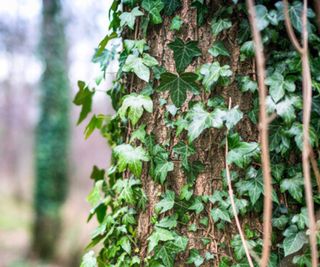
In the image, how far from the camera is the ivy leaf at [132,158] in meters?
1.15

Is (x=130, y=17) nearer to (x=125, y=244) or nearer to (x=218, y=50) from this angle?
(x=218, y=50)

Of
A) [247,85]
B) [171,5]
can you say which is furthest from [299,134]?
[171,5]

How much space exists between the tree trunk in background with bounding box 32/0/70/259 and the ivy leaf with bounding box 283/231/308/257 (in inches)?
209

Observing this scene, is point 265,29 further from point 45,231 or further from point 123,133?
point 45,231

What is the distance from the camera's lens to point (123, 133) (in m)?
1.32

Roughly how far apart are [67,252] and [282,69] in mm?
5662

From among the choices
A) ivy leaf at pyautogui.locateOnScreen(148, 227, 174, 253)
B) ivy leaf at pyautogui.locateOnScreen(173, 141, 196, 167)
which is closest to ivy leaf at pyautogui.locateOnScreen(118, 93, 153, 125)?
ivy leaf at pyautogui.locateOnScreen(173, 141, 196, 167)

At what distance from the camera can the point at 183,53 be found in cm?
113

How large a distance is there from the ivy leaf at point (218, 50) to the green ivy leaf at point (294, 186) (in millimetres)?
409

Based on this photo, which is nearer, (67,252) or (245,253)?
(245,253)

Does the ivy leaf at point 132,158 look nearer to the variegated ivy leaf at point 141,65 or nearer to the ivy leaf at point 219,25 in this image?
the variegated ivy leaf at point 141,65

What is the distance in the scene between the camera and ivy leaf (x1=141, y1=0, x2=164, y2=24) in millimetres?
1169

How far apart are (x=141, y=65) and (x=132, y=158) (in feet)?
0.96

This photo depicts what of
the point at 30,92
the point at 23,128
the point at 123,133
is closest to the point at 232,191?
the point at 123,133
